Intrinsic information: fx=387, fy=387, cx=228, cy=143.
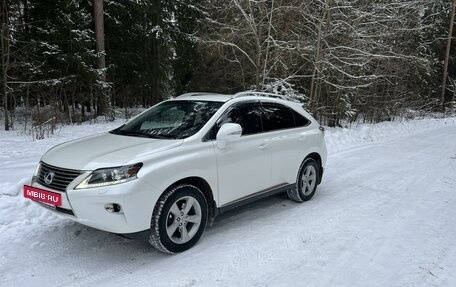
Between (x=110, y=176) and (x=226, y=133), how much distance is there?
1409 millimetres

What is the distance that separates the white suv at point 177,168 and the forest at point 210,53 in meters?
7.61

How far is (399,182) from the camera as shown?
7.52 meters

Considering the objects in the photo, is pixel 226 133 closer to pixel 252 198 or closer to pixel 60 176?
pixel 252 198

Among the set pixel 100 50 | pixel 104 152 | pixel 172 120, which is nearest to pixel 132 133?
pixel 172 120

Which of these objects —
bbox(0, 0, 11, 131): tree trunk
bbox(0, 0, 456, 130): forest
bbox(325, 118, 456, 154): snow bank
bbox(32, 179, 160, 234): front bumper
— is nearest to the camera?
bbox(32, 179, 160, 234): front bumper

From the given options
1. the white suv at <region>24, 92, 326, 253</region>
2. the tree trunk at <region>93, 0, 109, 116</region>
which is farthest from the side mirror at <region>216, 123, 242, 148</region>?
the tree trunk at <region>93, 0, 109, 116</region>

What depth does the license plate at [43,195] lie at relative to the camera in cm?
387

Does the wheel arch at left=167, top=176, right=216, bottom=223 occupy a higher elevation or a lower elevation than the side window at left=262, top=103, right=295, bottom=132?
lower

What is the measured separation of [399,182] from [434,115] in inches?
1009

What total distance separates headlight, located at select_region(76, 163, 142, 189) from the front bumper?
0.21 ft

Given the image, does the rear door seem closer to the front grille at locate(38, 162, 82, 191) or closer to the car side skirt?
the car side skirt

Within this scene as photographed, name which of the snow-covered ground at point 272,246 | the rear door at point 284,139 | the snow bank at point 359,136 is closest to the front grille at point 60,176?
the snow-covered ground at point 272,246

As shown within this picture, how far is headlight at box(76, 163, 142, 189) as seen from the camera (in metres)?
3.75

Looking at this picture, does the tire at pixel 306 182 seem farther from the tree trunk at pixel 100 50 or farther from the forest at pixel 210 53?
the tree trunk at pixel 100 50
